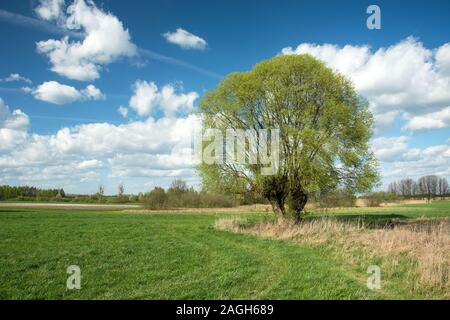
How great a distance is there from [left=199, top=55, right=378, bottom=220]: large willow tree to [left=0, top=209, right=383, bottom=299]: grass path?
7.56 meters

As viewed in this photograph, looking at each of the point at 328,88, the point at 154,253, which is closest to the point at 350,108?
the point at 328,88

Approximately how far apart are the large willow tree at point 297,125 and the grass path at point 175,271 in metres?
7.56

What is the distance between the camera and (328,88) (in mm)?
24594

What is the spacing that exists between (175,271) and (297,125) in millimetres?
15917

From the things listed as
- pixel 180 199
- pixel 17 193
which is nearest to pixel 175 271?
pixel 180 199

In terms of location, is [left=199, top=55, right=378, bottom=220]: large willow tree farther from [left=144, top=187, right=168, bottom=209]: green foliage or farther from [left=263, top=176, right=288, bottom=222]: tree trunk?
[left=144, top=187, right=168, bottom=209]: green foliage

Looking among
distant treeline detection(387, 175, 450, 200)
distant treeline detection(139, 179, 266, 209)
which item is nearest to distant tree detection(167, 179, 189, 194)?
distant treeline detection(139, 179, 266, 209)

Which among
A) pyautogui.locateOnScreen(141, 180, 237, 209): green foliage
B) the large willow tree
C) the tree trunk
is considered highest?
the large willow tree

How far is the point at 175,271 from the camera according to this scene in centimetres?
1166

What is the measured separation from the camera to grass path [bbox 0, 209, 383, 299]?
9.37m

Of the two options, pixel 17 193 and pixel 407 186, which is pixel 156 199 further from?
pixel 407 186

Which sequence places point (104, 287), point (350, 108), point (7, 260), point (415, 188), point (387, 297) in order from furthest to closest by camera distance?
point (415, 188) → point (350, 108) → point (7, 260) → point (104, 287) → point (387, 297)

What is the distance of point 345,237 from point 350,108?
1066cm
